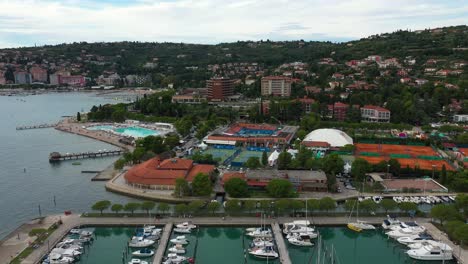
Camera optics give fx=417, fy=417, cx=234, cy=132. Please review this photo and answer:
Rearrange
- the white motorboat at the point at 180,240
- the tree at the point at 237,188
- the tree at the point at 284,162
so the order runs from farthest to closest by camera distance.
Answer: the tree at the point at 284,162
the tree at the point at 237,188
the white motorboat at the point at 180,240

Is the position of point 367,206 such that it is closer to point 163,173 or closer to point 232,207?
point 232,207

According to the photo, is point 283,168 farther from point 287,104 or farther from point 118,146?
point 287,104

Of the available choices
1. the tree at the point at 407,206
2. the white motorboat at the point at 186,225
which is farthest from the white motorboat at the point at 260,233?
the tree at the point at 407,206

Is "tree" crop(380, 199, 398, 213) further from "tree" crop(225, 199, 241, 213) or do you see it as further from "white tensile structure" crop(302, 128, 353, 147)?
"white tensile structure" crop(302, 128, 353, 147)

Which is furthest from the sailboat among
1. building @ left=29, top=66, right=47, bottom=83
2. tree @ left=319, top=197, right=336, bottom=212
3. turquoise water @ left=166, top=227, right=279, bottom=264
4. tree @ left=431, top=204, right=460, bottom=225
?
building @ left=29, top=66, right=47, bottom=83

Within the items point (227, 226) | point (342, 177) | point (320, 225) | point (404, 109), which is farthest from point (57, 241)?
point (404, 109)

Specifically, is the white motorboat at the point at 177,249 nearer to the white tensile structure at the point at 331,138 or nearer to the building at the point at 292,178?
the building at the point at 292,178

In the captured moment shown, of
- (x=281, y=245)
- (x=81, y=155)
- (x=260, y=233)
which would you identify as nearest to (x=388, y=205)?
(x=281, y=245)
